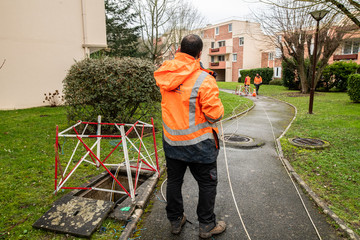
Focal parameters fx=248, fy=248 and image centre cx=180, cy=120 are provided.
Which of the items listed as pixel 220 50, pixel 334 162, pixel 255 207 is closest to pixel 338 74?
pixel 334 162

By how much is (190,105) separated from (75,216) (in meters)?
2.04

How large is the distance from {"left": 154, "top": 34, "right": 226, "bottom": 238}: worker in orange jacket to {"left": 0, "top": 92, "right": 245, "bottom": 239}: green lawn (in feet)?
3.96

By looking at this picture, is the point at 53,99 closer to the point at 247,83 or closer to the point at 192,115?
the point at 192,115

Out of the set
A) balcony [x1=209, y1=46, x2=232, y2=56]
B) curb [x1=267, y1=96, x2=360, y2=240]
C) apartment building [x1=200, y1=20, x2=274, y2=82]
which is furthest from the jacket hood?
balcony [x1=209, y1=46, x2=232, y2=56]

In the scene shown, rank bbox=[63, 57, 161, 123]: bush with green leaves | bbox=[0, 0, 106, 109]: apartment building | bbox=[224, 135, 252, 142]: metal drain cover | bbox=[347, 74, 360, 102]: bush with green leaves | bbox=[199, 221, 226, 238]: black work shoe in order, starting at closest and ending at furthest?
1. bbox=[199, 221, 226, 238]: black work shoe
2. bbox=[63, 57, 161, 123]: bush with green leaves
3. bbox=[224, 135, 252, 142]: metal drain cover
4. bbox=[0, 0, 106, 109]: apartment building
5. bbox=[347, 74, 360, 102]: bush with green leaves

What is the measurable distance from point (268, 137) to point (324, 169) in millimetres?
2746

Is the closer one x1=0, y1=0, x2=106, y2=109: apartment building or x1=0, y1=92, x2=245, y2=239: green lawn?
x1=0, y1=92, x2=245, y2=239: green lawn

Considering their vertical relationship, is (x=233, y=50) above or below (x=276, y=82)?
above

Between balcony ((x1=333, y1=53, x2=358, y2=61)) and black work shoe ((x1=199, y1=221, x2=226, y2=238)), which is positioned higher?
balcony ((x1=333, y1=53, x2=358, y2=61))

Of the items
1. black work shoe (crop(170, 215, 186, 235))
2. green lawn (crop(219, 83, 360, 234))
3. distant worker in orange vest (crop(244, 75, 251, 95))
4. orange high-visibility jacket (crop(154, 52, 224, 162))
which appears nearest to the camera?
orange high-visibility jacket (crop(154, 52, 224, 162))

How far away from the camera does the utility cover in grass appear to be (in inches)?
115

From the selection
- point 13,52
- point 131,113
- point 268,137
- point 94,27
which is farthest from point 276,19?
point 13,52

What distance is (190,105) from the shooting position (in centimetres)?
255

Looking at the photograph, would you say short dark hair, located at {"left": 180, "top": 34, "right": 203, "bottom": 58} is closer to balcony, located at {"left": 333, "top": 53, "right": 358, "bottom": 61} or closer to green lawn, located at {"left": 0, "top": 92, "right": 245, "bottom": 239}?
green lawn, located at {"left": 0, "top": 92, "right": 245, "bottom": 239}
